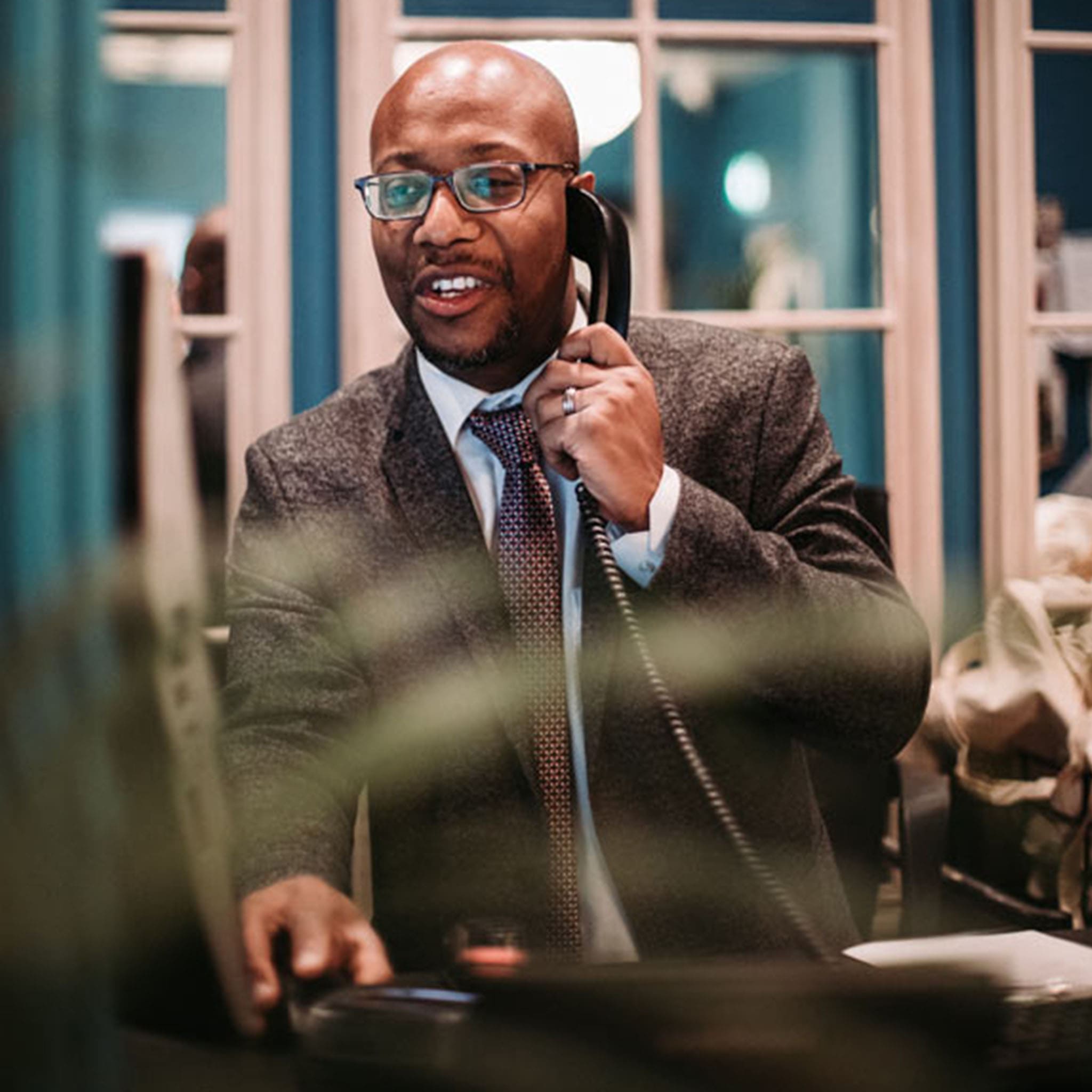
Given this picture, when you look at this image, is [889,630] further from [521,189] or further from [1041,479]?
[1041,479]

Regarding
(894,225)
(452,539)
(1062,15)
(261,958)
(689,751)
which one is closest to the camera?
(261,958)

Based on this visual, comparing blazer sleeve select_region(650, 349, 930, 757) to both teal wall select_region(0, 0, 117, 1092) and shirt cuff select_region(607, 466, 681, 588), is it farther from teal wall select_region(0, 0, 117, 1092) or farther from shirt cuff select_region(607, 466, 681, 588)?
teal wall select_region(0, 0, 117, 1092)

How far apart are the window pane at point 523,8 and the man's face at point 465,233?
36.0 inches

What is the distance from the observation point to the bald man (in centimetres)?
101

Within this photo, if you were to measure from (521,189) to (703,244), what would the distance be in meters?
1.01

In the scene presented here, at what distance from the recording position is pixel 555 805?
1.14m

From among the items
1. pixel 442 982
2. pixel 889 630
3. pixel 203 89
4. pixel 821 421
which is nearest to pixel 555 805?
pixel 889 630

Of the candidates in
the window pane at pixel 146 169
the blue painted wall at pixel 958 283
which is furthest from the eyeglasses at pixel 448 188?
the blue painted wall at pixel 958 283

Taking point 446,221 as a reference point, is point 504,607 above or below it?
below

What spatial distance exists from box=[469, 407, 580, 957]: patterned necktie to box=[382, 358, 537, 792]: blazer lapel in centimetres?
2

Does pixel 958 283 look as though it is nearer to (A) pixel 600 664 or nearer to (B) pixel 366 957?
(A) pixel 600 664

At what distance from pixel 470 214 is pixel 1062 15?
1532 millimetres

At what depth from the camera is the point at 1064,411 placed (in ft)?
7.15

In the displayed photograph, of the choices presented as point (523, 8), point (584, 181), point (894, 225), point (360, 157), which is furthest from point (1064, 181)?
point (584, 181)
